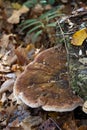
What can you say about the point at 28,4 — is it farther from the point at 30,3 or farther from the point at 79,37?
the point at 79,37

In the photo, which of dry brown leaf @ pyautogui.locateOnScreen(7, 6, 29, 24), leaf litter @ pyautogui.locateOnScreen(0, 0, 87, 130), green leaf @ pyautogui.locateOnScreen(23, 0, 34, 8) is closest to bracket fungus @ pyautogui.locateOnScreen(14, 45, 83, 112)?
leaf litter @ pyautogui.locateOnScreen(0, 0, 87, 130)

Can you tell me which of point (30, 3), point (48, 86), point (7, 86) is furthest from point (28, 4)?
point (48, 86)

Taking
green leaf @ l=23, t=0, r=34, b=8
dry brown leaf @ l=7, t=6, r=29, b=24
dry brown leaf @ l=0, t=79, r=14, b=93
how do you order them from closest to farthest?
dry brown leaf @ l=0, t=79, r=14, b=93, dry brown leaf @ l=7, t=6, r=29, b=24, green leaf @ l=23, t=0, r=34, b=8

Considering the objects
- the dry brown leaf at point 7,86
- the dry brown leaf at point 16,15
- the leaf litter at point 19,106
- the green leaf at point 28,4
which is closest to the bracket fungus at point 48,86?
the leaf litter at point 19,106

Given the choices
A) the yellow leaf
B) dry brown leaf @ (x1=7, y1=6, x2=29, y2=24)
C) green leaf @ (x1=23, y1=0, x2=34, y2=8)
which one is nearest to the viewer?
the yellow leaf

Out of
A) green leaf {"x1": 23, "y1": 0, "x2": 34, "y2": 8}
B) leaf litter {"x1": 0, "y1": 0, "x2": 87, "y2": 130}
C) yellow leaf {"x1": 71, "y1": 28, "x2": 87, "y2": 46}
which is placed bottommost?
leaf litter {"x1": 0, "y1": 0, "x2": 87, "y2": 130}

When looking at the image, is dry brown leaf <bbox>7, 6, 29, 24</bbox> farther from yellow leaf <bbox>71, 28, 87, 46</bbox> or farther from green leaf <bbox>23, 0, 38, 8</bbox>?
yellow leaf <bbox>71, 28, 87, 46</bbox>
